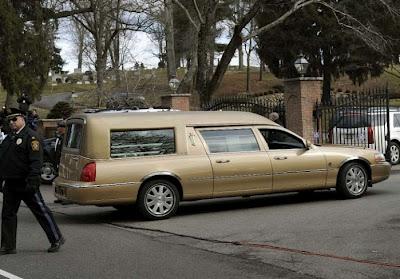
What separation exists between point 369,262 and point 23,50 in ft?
79.7

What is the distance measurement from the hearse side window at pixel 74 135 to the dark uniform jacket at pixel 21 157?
99.9 inches

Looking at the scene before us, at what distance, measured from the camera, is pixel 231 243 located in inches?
327

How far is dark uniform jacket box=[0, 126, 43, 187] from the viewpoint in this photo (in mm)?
7797

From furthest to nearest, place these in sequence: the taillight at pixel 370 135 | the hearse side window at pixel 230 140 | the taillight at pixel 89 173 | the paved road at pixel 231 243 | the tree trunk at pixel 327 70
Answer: the tree trunk at pixel 327 70, the taillight at pixel 370 135, the hearse side window at pixel 230 140, the taillight at pixel 89 173, the paved road at pixel 231 243

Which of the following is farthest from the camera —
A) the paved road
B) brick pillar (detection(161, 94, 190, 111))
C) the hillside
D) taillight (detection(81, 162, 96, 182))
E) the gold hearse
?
the hillside

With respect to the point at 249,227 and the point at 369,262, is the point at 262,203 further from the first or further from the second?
the point at 369,262

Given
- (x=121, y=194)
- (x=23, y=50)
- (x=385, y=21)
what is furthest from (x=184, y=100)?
(x=385, y=21)

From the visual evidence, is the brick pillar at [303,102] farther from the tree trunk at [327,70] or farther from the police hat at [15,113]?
the tree trunk at [327,70]

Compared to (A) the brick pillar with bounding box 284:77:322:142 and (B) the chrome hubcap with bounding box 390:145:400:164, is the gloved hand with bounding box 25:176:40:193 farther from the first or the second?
(B) the chrome hubcap with bounding box 390:145:400:164

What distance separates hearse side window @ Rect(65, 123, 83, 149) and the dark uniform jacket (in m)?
2.54

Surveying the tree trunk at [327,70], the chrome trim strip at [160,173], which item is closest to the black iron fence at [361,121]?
the chrome trim strip at [160,173]

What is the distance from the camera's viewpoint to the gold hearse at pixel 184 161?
10180 millimetres

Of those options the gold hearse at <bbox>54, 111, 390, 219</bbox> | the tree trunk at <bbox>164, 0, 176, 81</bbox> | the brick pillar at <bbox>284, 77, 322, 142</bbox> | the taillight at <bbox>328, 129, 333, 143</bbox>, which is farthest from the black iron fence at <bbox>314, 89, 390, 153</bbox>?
the tree trunk at <bbox>164, 0, 176, 81</bbox>

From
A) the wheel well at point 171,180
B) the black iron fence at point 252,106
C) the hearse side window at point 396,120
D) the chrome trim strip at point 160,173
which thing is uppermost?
the black iron fence at point 252,106
